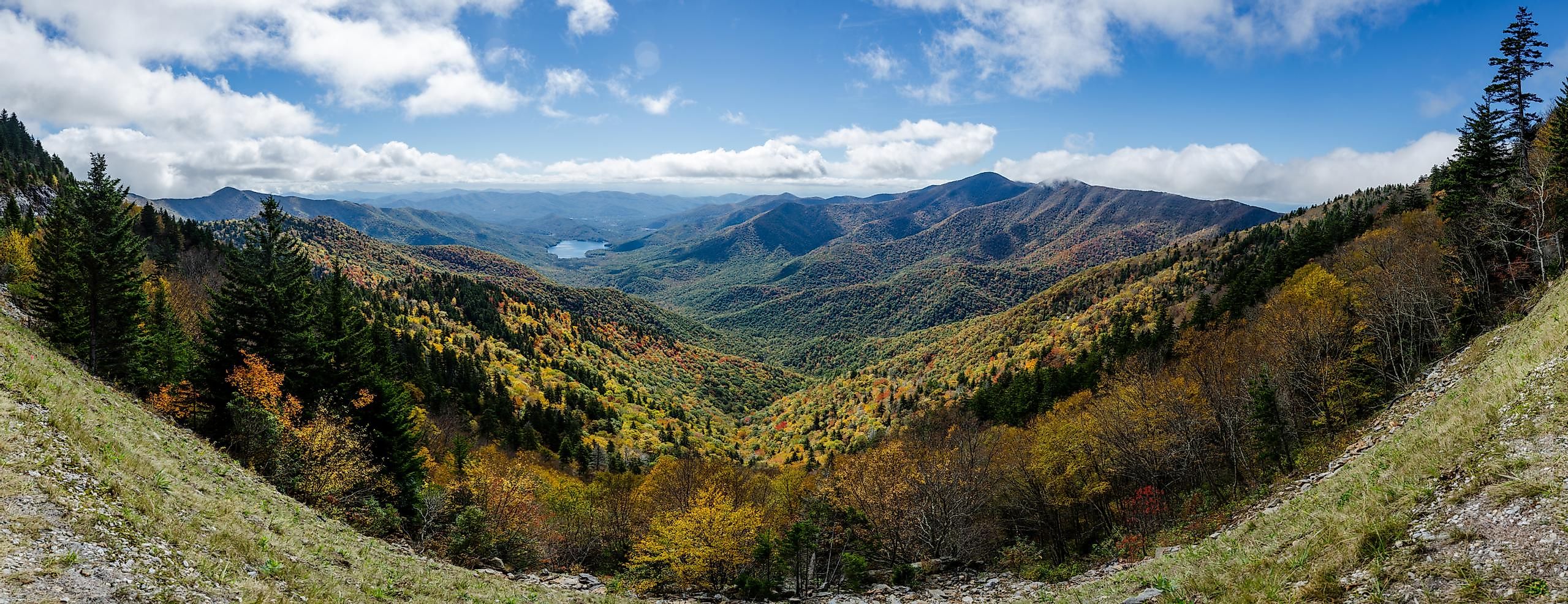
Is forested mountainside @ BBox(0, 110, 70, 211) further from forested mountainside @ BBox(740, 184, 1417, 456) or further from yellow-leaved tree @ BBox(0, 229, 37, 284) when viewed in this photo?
forested mountainside @ BBox(740, 184, 1417, 456)

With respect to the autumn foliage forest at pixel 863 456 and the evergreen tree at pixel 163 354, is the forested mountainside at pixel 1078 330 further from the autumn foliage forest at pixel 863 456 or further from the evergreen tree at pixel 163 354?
the evergreen tree at pixel 163 354

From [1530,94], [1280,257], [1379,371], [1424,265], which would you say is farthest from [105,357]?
[1280,257]

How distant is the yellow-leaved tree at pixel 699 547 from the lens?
3572 centimetres

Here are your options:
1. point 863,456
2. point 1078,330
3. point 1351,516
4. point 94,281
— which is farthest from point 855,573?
point 1078,330

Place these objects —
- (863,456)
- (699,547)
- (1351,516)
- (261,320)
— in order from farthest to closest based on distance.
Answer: (863,456) < (261,320) < (699,547) < (1351,516)

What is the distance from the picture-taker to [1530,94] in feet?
170

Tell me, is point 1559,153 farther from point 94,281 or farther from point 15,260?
point 15,260

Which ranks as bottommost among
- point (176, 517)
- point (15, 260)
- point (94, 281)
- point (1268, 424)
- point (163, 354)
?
point (1268, 424)

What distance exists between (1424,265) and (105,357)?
97930 millimetres

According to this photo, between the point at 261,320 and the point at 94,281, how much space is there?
11997 millimetres

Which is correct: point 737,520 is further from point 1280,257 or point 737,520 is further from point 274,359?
point 1280,257

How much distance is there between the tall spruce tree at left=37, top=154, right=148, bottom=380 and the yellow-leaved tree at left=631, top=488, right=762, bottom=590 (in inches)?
1505

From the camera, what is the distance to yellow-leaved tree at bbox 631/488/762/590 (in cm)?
3572

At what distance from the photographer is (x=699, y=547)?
1415 inches
